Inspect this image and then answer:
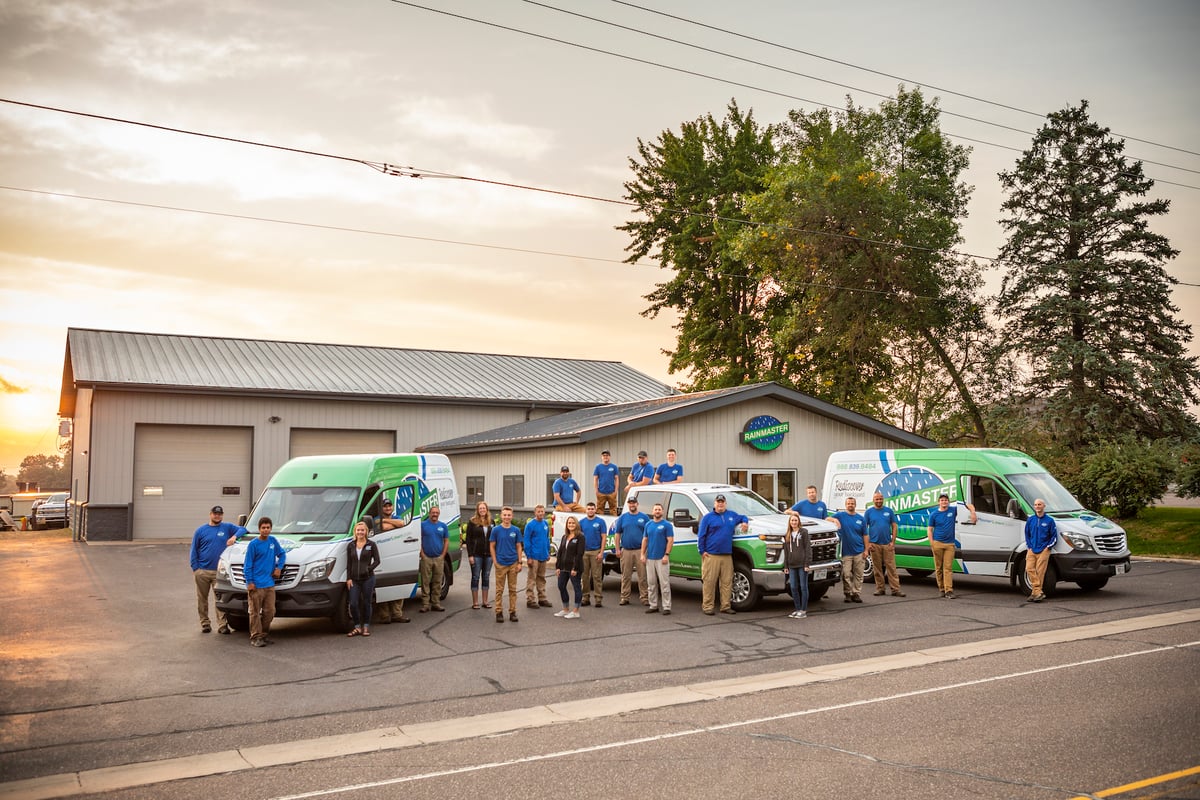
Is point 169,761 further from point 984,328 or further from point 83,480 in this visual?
point 984,328

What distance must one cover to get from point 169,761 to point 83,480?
31117 millimetres

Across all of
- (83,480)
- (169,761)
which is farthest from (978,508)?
(83,480)

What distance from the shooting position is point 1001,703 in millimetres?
8445

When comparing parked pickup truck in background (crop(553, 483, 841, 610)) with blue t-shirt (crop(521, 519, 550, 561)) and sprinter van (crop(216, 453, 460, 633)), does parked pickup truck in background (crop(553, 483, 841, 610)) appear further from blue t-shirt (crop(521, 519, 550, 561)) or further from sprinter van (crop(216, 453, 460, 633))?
sprinter van (crop(216, 453, 460, 633))

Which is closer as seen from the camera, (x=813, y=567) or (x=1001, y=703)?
(x=1001, y=703)

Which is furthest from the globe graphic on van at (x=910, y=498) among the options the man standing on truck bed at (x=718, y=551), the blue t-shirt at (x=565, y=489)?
the blue t-shirt at (x=565, y=489)

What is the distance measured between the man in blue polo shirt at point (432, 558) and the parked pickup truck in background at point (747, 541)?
318cm

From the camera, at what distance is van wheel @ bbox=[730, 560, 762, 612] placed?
49.2ft

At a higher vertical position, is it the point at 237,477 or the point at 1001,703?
the point at 237,477

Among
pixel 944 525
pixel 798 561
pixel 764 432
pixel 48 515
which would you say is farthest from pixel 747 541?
pixel 48 515

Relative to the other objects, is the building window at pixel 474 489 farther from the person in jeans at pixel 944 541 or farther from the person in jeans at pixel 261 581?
the person in jeans at pixel 261 581

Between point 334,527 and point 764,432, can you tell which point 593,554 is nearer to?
point 334,527

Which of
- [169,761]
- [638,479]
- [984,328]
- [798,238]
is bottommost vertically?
[169,761]

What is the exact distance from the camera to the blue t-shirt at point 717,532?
48.4 feet
